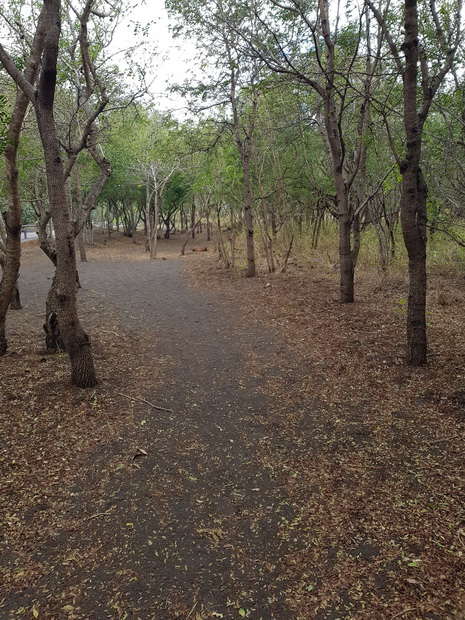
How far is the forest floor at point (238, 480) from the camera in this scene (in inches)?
95.0

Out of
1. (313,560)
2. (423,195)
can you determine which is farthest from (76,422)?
(423,195)

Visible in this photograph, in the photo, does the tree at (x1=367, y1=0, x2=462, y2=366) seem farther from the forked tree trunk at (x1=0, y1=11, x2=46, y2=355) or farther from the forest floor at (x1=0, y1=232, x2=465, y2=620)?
the forked tree trunk at (x1=0, y1=11, x2=46, y2=355)

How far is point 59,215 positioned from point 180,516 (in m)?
3.44

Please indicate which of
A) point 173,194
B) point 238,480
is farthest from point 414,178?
point 173,194

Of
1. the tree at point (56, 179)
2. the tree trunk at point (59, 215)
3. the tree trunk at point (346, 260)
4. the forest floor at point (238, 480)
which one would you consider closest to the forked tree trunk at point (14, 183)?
the tree at point (56, 179)

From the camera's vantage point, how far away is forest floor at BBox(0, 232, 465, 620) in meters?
2.41

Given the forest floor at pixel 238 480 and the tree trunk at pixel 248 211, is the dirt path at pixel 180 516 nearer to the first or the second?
the forest floor at pixel 238 480

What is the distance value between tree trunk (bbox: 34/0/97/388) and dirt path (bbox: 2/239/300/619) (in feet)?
2.29

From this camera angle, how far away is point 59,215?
4.62m

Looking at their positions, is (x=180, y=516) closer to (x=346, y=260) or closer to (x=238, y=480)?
(x=238, y=480)

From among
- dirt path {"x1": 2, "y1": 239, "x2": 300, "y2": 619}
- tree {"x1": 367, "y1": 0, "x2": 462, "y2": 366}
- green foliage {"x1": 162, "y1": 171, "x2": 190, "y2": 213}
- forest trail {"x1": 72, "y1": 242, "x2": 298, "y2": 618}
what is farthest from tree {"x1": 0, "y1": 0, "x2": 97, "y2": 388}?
green foliage {"x1": 162, "y1": 171, "x2": 190, "y2": 213}

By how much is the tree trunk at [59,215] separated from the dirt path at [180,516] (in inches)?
27.5

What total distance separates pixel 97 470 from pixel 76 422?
867 millimetres

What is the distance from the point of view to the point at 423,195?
499cm
